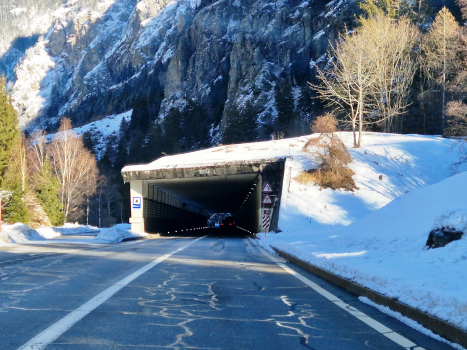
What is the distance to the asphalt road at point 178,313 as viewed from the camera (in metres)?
4.69

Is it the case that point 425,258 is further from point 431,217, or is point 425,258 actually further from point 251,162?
point 251,162

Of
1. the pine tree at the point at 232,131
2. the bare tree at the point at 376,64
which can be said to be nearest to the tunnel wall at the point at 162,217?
the pine tree at the point at 232,131

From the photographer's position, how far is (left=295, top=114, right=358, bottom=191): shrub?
31.2 m

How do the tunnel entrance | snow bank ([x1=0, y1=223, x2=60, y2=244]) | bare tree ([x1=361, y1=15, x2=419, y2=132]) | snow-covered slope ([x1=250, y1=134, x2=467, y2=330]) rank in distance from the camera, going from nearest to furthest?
1. snow-covered slope ([x1=250, y1=134, x2=467, y2=330])
2. snow bank ([x1=0, y1=223, x2=60, y2=244])
3. the tunnel entrance
4. bare tree ([x1=361, y1=15, x2=419, y2=132])

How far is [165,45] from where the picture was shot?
16288 cm

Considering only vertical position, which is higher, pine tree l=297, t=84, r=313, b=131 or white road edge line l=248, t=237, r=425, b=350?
pine tree l=297, t=84, r=313, b=131

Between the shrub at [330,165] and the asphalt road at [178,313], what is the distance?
2174cm

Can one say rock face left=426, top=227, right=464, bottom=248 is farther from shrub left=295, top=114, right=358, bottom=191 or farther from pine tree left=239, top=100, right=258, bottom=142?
pine tree left=239, top=100, right=258, bottom=142

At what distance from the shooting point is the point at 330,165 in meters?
31.8

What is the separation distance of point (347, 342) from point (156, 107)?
448ft

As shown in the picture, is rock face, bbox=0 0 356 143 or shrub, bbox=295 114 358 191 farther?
rock face, bbox=0 0 356 143

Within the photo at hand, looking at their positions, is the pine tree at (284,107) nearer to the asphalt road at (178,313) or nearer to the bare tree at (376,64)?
the bare tree at (376,64)

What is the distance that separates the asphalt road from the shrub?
21735 mm

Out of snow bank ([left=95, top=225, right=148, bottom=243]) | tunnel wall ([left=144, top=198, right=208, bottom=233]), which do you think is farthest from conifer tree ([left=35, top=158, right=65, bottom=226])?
snow bank ([left=95, top=225, right=148, bottom=243])
